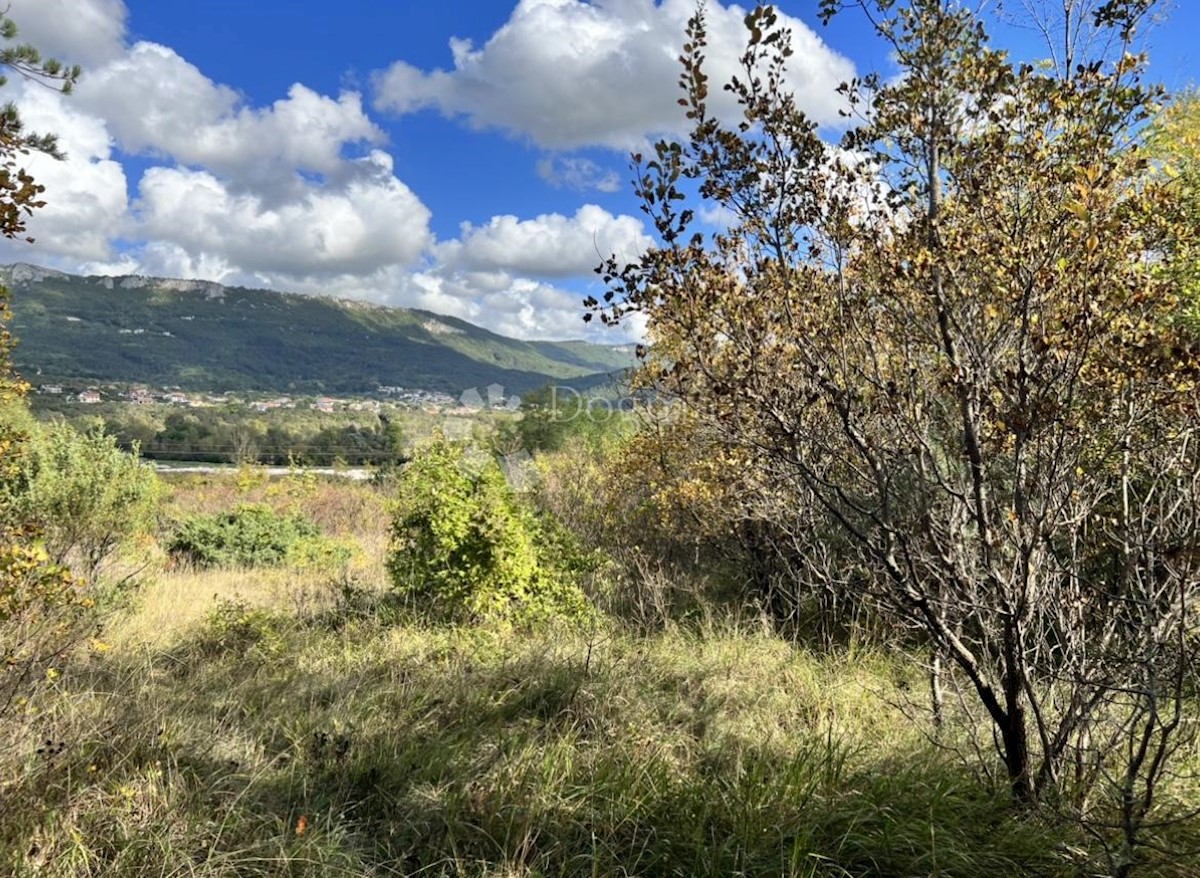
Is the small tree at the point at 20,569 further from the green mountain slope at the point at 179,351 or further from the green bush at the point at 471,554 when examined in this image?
the green mountain slope at the point at 179,351

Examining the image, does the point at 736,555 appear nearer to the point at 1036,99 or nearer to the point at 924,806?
the point at 924,806

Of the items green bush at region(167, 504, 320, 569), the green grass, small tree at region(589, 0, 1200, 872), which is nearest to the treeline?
green bush at region(167, 504, 320, 569)

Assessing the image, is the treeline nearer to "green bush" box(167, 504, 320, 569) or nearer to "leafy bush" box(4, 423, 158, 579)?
"green bush" box(167, 504, 320, 569)

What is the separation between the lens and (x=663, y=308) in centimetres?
269

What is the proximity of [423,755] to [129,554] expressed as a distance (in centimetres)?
849

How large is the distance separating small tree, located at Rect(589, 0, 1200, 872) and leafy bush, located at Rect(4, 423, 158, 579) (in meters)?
8.94

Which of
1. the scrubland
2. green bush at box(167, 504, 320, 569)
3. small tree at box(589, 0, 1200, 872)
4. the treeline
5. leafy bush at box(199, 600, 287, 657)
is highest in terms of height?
small tree at box(589, 0, 1200, 872)

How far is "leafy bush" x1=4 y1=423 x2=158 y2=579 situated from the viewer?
8305mm

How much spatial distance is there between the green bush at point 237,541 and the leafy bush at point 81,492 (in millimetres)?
3289

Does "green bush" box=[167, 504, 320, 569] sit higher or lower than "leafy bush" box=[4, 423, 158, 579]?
lower

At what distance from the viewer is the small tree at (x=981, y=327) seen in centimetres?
229

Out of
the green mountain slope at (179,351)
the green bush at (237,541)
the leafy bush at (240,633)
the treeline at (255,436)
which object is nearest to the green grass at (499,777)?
the leafy bush at (240,633)

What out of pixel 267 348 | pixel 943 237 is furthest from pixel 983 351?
pixel 267 348

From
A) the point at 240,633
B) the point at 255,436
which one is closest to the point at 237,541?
the point at 240,633
